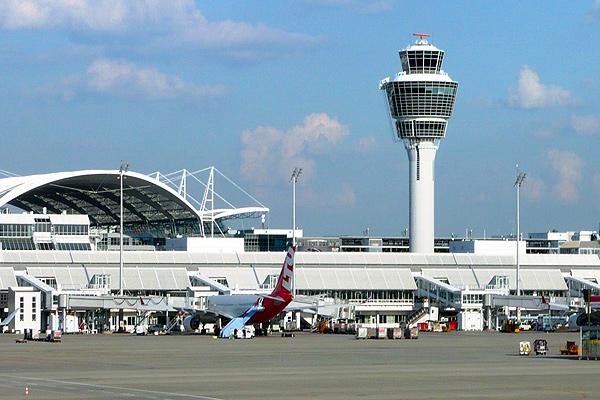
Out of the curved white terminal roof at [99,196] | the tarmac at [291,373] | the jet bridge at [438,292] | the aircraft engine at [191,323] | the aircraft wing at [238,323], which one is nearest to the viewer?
the tarmac at [291,373]

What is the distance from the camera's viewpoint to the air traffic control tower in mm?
179250

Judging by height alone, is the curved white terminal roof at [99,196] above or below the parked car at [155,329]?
above

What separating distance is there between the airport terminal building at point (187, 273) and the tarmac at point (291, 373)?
143 feet

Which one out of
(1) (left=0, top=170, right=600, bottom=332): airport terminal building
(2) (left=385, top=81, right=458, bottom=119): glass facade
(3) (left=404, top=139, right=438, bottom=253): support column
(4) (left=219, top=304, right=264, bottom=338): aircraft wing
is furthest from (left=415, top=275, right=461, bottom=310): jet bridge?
(4) (left=219, top=304, right=264, bottom=338): aircraft wing

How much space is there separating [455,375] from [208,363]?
14781 millimetres

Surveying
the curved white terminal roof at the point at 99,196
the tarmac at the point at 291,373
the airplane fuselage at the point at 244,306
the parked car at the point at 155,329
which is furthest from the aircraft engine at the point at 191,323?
the curved white terminal roof at the point at 99,196

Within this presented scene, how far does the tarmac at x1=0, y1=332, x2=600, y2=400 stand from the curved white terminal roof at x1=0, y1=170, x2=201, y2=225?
79980 mm

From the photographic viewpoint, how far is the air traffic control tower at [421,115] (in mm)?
179250

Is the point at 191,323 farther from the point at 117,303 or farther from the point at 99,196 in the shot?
the point at 99,196

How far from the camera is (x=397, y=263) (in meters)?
165

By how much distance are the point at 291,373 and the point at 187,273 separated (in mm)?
96770

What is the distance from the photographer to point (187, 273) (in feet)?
500

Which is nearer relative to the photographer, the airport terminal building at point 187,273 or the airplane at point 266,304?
the airplane at point 266,304

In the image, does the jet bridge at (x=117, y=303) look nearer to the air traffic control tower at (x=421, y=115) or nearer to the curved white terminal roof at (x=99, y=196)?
the curved white terminal roof at (x=99, y=196)
